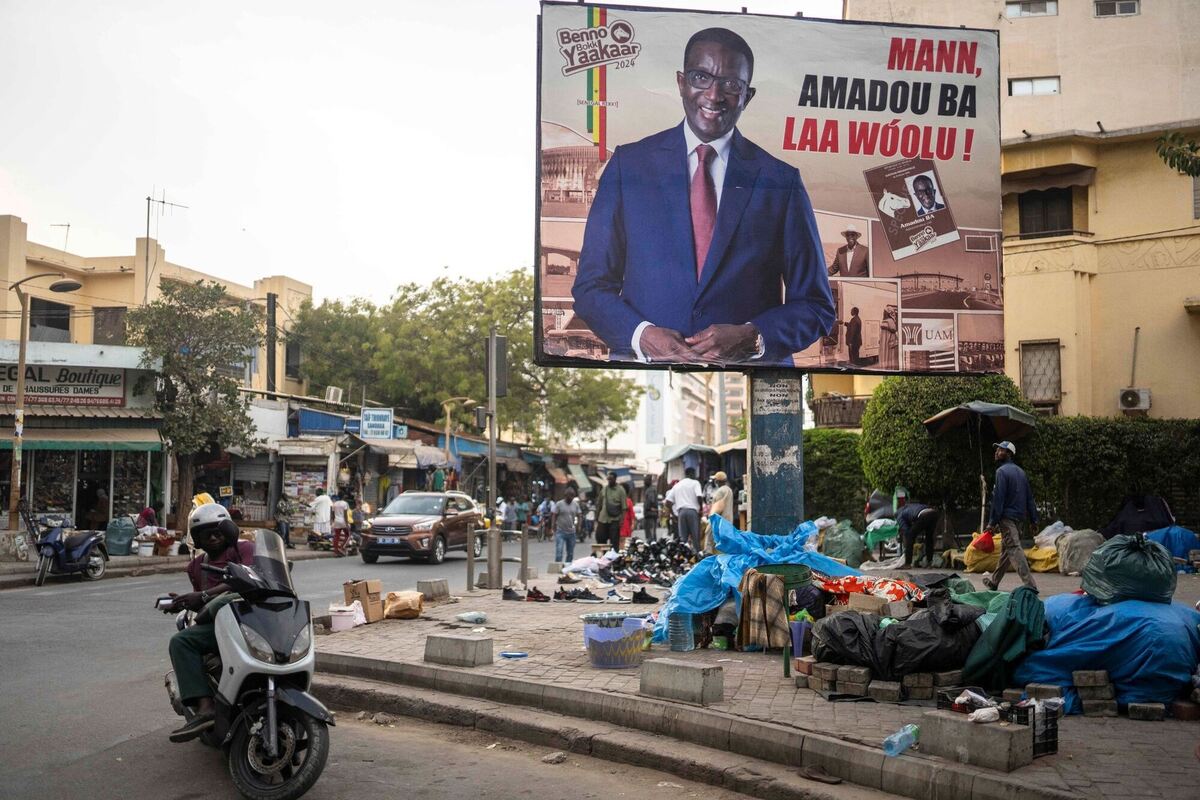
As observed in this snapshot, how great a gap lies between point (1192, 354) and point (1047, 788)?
2306 cm

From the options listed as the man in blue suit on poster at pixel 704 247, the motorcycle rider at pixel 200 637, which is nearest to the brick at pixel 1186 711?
the motorcycle rider at pixel 200 637

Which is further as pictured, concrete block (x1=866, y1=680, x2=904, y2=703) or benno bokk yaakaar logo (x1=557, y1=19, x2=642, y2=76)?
benno bokk yaakaar logo (x1=557, y1=19, x2=642, y2=76)

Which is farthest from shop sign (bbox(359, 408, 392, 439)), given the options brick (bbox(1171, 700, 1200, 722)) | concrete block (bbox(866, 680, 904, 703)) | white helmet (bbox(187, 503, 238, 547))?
brick (bbox(1171, 700, 1200, 722))

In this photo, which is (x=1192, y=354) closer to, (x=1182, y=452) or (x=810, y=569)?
(x=1182, y=452)

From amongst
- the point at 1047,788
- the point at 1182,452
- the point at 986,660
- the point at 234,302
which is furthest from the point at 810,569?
the point at 234,302

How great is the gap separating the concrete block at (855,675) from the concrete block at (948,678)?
0.43 metres

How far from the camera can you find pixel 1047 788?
4.72m

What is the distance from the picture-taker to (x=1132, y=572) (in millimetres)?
6711

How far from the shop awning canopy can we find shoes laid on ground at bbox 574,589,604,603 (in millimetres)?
16084

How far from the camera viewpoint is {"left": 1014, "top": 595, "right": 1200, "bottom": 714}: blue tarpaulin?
20.9ft

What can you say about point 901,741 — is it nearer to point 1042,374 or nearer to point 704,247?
point 704,247

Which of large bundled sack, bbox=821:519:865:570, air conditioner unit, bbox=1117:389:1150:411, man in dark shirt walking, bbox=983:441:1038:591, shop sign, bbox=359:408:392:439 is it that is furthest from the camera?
shop sign, bbox=359:408:392:439

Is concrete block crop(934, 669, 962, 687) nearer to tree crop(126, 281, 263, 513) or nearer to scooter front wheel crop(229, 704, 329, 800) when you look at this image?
scooter front wheel crop(229, 704, 329, 800)

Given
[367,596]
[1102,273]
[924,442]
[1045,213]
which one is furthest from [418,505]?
[1102,273]
